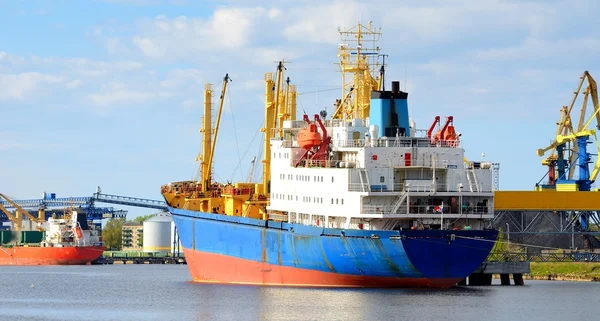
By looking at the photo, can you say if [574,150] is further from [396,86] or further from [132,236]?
[132,236]

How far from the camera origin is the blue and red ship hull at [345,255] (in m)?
58.8

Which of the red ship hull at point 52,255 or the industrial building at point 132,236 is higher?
the industrial building at point 132,236

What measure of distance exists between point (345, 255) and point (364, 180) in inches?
141

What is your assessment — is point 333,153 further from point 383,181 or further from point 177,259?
point 177,259

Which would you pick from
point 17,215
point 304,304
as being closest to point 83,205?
point 17,215

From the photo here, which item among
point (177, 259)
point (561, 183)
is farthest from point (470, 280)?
point (177, 259)

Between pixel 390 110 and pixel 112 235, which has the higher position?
pixel 390 110

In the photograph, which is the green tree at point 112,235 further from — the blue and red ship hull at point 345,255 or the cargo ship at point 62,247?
the blue and red ship hull at point 345,255

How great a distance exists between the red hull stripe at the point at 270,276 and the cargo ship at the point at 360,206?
80 millimetres

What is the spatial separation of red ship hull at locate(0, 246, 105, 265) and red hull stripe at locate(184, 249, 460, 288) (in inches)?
2329

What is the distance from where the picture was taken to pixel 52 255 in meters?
135

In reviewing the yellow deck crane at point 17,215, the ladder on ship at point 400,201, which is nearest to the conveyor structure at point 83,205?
the yellow deck crane at point 17,215

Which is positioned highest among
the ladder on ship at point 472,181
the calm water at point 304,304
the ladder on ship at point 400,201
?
the ladder on ship at point 472,181

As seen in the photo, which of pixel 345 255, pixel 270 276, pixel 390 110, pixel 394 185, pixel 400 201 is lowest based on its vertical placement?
pixel 270 276
